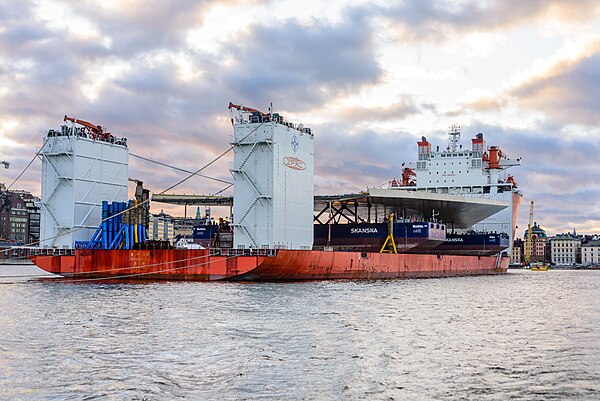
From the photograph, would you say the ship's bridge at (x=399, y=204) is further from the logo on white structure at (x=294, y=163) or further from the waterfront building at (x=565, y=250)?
the waterfront building at (x=565, y=250)

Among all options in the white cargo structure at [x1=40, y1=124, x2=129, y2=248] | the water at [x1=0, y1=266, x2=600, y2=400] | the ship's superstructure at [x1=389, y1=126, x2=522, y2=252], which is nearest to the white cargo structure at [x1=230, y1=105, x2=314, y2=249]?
the white cargo structure at [x1=40, y1=124, x2=129, y2=248]

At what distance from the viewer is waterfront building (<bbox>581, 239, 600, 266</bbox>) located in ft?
618

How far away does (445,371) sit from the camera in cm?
1279

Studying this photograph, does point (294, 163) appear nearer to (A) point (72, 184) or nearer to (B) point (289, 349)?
(A) point (72, 184)

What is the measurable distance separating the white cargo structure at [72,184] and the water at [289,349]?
1510cm

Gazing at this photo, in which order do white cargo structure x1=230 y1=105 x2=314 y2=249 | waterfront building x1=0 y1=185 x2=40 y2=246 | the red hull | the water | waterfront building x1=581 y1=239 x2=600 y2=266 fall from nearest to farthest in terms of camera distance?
1. the water
2. the red hull
3. white cargo structure x1=230 y1=105 x2=314 y2=249
4. waterfront building x1=0 y1=185 x2=40 y2=246
5. waterfront building x1=581 y1=239 x2=600 y2=266

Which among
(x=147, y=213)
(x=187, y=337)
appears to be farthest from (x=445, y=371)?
(x=147, y=213)

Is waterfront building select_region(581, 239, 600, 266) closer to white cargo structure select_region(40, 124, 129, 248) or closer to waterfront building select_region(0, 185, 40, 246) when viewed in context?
waterfront building select_region(0, 185, 40, 246)

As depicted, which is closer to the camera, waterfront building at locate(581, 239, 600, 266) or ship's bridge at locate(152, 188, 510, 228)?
ship's bridge at locate(152, 188, 510, 228)

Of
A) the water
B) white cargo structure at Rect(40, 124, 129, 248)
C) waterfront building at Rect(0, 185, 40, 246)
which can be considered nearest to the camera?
the water

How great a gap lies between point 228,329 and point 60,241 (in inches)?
1073

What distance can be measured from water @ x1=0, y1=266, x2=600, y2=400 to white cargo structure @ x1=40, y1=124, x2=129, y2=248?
15.1m

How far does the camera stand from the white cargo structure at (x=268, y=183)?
37531mm

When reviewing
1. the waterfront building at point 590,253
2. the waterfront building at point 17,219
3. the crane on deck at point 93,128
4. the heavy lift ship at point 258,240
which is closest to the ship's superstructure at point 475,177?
the heavy lift ship at point 258,240
